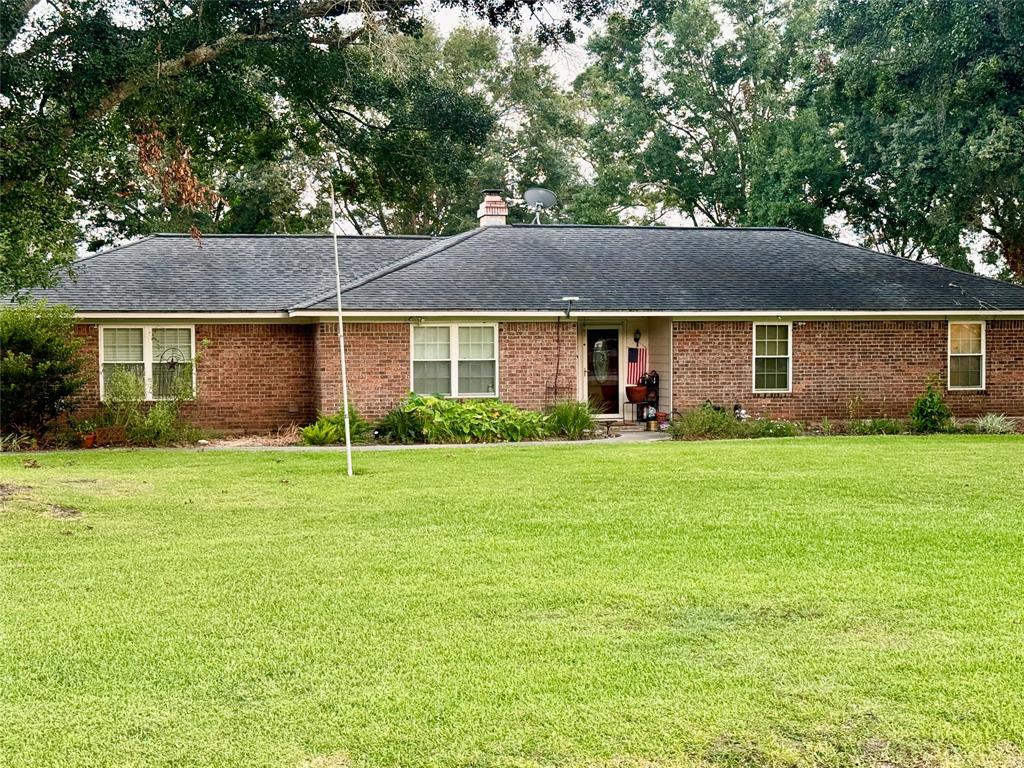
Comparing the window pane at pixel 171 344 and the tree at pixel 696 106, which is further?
the tree at pixel 696 106

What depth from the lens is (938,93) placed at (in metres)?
21.7

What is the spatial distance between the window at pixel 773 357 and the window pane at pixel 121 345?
12194 millimetres

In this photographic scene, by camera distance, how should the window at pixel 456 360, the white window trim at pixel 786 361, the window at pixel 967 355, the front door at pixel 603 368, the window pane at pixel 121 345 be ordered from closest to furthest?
the window pane at pixel 121 345, the window at pixel 456 360, the white window trim at pixel 786 361, the front door at pixel 603 368, the window at pixel 967 355

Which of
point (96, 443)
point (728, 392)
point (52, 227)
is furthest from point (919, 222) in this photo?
point (52, 227)

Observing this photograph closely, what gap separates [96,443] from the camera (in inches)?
738

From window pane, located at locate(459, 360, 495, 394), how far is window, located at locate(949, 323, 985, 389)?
968 cm

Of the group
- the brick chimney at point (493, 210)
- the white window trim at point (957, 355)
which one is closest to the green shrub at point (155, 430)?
the brick chimney at point (493, 210)

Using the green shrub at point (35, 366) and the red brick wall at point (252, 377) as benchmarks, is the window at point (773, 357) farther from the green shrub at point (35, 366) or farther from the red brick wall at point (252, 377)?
the green shrub at point (35, 366)

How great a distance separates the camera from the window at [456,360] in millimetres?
20734

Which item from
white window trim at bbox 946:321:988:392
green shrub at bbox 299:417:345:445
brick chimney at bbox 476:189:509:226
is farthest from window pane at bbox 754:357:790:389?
green shrub at bbox 299:417:345:445

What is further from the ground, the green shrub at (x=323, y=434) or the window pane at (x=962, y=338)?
the window pane at (x=962, y=338)

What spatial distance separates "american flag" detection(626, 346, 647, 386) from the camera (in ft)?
73.9

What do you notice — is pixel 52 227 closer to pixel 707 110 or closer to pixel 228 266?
pixel 228 266

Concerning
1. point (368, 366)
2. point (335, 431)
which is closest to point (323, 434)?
point (335, 431)
